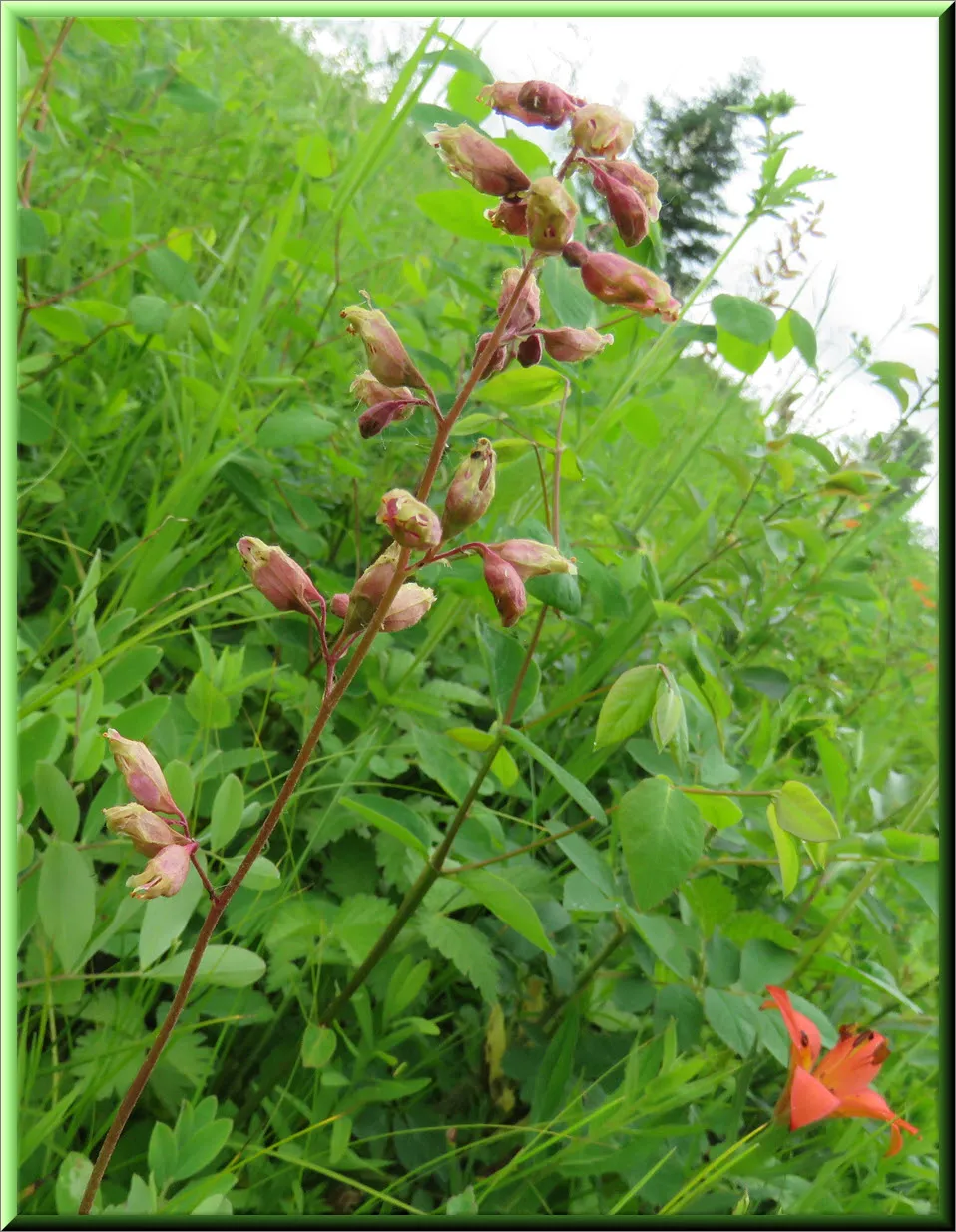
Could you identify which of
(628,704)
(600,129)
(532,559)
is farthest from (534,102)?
(628,704)

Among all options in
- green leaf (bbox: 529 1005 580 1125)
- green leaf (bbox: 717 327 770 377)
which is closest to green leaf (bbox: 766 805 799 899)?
green leaf (bbox: 529 1005 580 1125)

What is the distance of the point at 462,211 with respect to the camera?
1.11 meters

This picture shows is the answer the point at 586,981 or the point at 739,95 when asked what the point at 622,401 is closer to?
the point at 586,981

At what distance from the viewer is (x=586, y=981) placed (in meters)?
1.21

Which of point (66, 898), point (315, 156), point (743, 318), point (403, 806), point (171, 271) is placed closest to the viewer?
point (66, 898)

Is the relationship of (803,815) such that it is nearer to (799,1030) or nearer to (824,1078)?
(799,1030)

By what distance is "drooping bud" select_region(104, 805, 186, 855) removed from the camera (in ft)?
2.09

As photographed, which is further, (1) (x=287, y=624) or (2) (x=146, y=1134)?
(1) (x=287, y=624)

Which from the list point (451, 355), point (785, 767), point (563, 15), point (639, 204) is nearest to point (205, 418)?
point (451, 355)

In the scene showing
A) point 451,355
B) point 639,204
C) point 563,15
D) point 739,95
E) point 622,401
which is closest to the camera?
point 639,204

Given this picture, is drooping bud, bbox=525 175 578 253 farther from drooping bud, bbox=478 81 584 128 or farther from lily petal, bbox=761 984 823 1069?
lily petal, bbox=761 984 823 1069

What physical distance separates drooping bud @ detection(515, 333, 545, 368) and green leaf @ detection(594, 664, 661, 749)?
327 mm

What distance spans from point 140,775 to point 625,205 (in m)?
0.62

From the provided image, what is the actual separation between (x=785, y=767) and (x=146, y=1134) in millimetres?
1204
